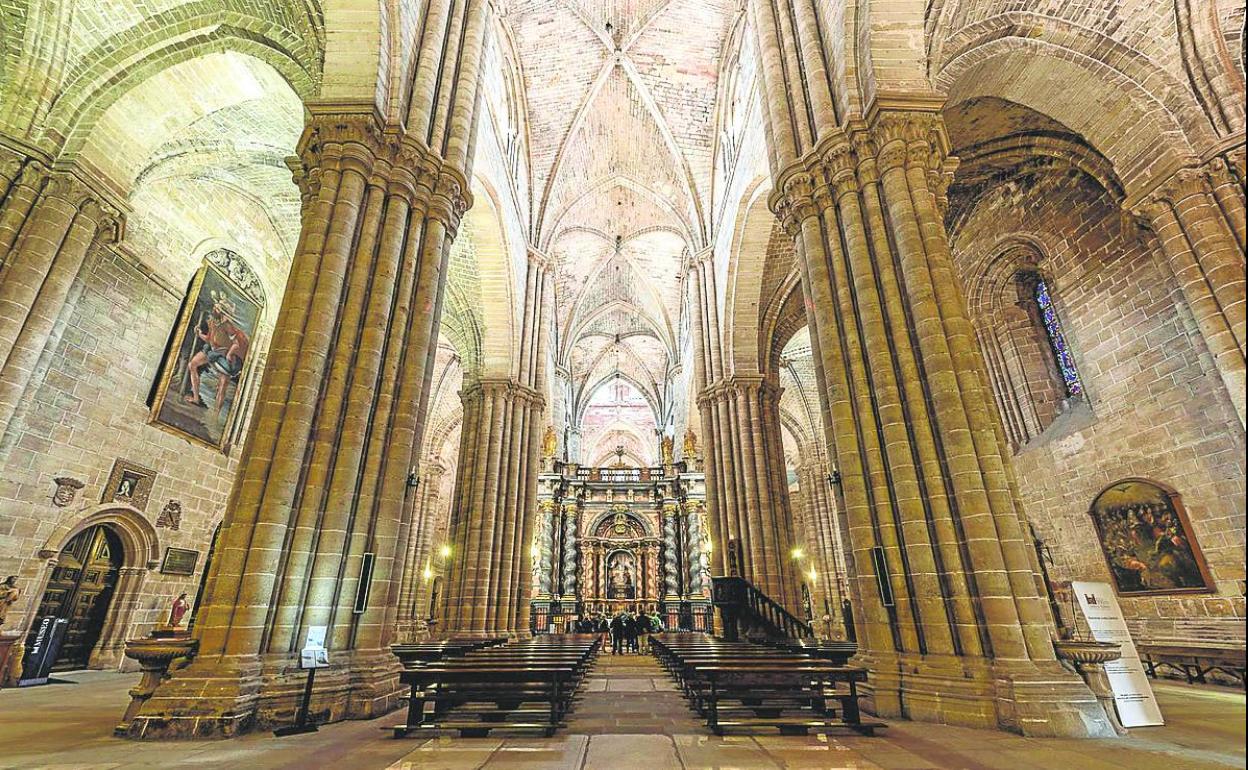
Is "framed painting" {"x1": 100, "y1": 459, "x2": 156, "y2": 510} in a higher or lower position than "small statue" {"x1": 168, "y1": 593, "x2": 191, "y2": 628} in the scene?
higher

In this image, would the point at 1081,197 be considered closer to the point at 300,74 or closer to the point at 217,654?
the point at 300,74

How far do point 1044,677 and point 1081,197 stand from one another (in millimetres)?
11677

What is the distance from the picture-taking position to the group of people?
1702cm

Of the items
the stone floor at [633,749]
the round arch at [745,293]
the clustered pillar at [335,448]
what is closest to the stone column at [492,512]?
the round arch at [745,293]

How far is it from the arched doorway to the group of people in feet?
40.2

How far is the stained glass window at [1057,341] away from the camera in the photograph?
12.5m

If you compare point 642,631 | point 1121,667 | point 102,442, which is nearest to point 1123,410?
point 1121,667

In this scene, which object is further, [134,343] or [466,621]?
[466,621]

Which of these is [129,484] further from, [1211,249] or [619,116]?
[1211,249]

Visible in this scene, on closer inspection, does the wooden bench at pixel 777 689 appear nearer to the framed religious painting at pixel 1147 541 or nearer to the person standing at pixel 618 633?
the framed religious painting at pixel 1147 541

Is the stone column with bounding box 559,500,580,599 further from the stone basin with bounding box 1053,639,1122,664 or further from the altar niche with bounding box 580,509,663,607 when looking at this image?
the stone basin with bounding box 1053,639,1122,664

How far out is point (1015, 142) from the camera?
11.9m

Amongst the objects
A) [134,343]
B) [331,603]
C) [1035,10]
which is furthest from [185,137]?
[1035,10]

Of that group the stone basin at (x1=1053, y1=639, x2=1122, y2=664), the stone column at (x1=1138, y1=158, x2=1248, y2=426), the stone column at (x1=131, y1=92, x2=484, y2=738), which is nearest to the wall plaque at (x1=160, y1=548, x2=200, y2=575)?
the stone column at (x1=131, y1=92, x2=484, y2=738)
